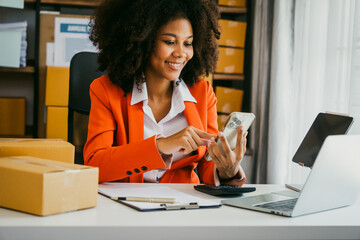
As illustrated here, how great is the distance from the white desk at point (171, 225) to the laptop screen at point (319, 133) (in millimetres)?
321

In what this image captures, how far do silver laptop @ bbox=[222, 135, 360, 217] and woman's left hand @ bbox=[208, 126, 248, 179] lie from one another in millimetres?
182

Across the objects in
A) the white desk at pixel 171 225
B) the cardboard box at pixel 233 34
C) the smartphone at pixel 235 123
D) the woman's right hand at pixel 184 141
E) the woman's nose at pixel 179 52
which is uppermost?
the cardboard box at pixel 233 34

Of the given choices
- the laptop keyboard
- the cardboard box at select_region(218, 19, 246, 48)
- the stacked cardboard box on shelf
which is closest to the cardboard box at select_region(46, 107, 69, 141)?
the stacked cardboard box on shelf

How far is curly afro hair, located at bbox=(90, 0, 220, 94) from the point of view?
62.7 inches

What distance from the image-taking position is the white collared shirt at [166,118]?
5.09 feet

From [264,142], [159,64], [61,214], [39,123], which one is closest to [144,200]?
[61,214]

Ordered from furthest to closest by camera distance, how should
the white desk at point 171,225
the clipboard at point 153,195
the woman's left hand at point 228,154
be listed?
1. the woman's left hand at point 228,154
2. the clipboard at point 153,195
3. the white desk at point 171,225

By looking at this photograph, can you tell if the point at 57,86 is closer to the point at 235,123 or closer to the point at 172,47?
the point at 172,47

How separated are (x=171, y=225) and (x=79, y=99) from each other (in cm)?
107

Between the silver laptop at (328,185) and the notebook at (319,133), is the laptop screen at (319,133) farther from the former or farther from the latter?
the silver laptop at (328,185)

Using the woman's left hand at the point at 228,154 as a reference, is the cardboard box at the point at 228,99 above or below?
above

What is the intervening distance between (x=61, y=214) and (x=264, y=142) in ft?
7.05

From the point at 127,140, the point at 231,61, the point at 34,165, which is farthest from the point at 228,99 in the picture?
the point at 34,165

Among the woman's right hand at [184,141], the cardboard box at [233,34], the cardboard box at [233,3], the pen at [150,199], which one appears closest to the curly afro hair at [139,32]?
the woman's right hand at [184,141]
